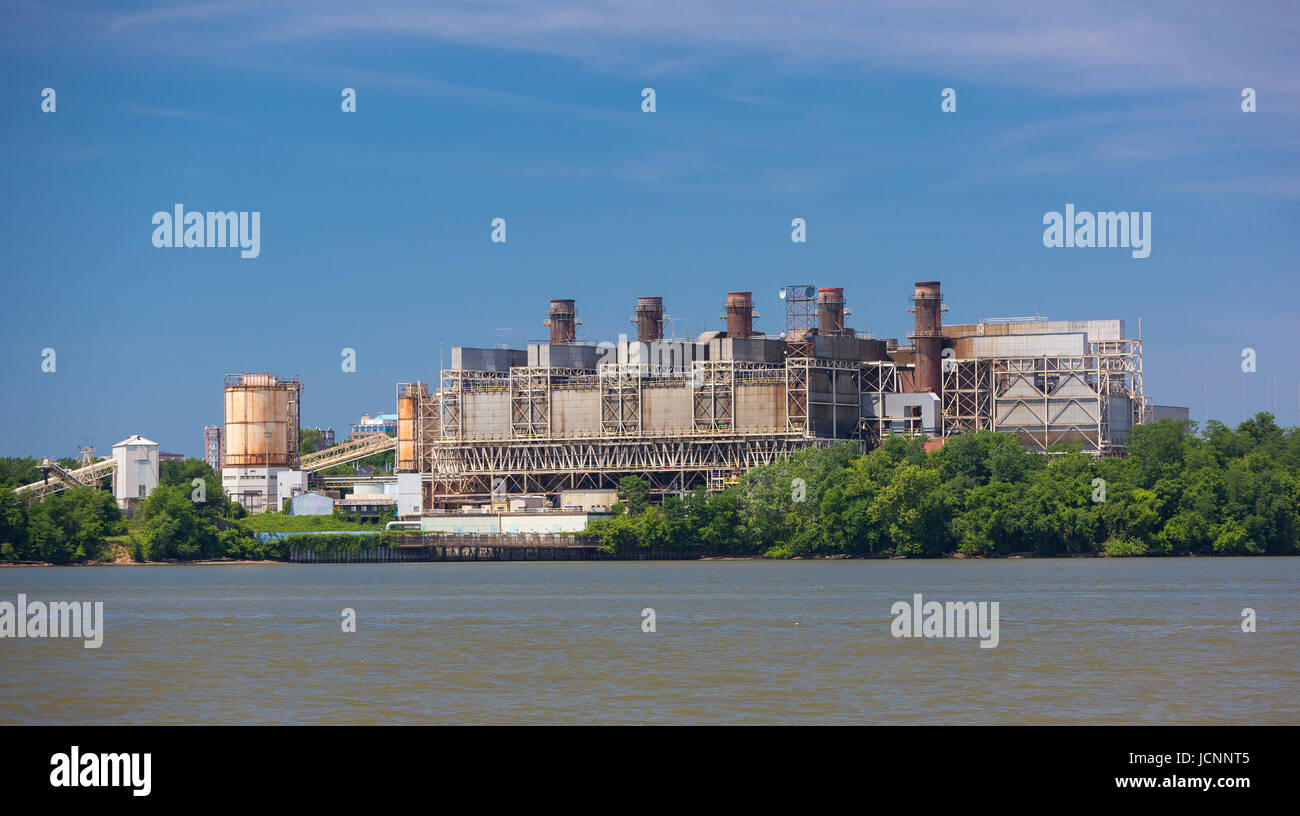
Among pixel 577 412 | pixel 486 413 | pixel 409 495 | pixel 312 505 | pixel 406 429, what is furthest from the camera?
pixel 406 429

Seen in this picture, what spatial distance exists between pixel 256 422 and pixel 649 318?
43.5m

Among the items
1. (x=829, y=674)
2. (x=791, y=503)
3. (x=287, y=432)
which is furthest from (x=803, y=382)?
(x=829, y=674)

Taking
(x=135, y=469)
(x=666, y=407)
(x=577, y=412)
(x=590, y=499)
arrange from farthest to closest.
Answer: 1. (x=135, y=469)
2. (x=577, y=412)
3. (x=666, y=407)
4. (x=590, y=499)

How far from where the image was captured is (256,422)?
179375mm

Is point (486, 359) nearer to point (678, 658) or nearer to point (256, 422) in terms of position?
point (256, 422)

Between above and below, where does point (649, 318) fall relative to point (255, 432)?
above

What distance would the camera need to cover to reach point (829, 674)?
47.0 meters

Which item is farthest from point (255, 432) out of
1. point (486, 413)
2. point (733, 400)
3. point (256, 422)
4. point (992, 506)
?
point (992, 506)

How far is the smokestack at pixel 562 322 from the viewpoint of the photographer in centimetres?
17375

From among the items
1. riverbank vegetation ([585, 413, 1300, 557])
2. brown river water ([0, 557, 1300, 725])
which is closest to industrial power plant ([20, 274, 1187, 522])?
riverbank vegetation ([585, 413, 1300, 557])

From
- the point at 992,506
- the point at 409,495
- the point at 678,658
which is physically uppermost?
the point at 409,495

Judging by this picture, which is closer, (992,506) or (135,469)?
(992,506)

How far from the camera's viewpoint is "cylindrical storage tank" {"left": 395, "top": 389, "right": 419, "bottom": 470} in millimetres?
186000

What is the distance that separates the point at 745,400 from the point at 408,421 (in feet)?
162
